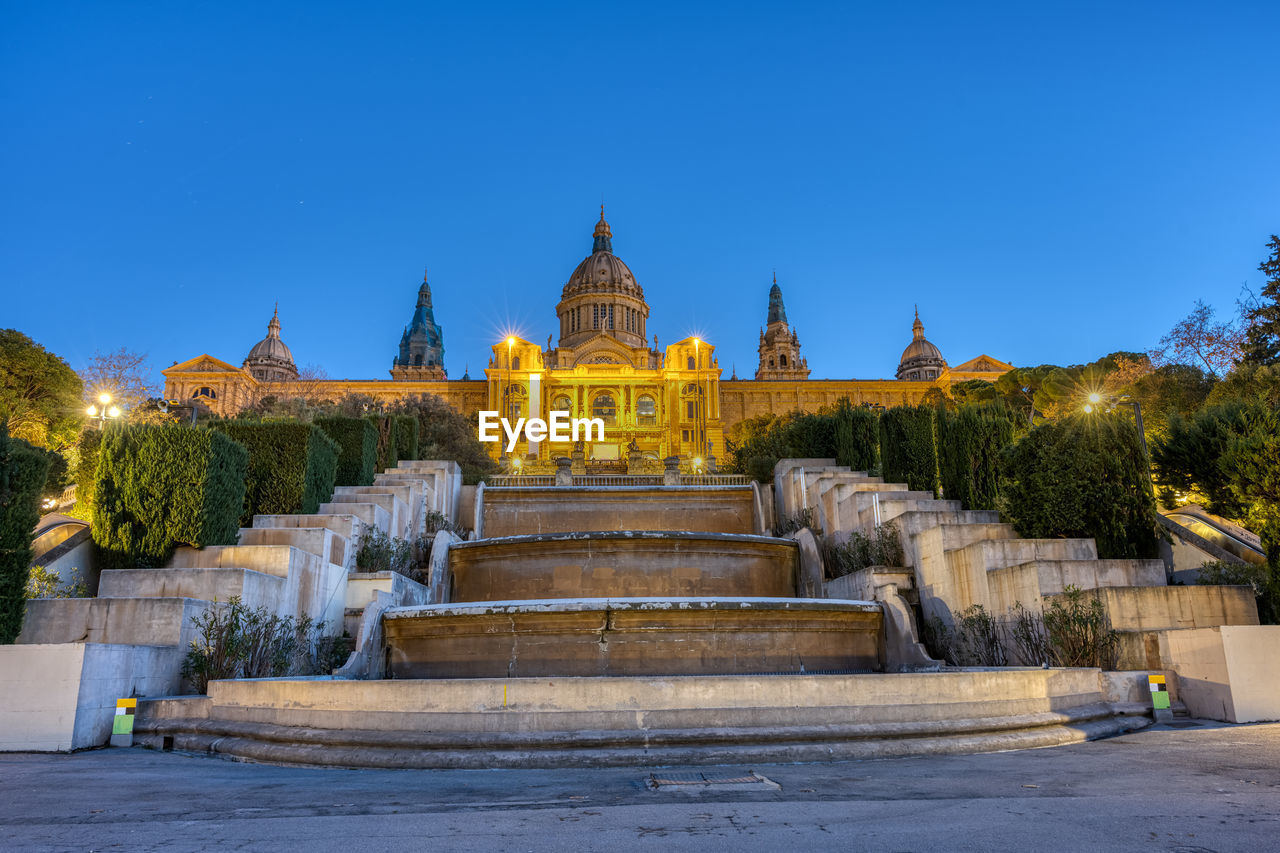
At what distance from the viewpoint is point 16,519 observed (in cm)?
785

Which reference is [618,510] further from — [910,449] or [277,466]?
[277,466]

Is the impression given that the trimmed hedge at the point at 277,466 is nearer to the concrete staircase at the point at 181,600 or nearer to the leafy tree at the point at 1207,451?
the concrete staircase at the point at 181,600

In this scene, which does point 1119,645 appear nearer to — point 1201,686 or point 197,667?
point 1201,686

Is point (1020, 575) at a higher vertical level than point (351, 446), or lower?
lower

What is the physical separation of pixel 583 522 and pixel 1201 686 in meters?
10.5

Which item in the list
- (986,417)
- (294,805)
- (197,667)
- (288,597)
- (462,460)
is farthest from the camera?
(462,460)

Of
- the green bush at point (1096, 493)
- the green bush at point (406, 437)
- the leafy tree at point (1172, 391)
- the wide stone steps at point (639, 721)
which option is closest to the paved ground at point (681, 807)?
the wide stone steps at point (639, 721)

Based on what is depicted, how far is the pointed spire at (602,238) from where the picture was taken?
338ft

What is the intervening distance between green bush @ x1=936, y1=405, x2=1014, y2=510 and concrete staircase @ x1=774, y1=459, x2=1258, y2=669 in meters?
1.14

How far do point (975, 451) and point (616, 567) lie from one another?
7025 mm

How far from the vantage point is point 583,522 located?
15945 mm

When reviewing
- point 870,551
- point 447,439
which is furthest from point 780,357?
point 870,551

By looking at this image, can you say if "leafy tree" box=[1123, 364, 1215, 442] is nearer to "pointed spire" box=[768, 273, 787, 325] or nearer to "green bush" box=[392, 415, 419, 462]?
"green bush" box=[392, 415, 419, 462]

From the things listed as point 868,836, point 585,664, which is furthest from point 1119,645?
point 868,836
